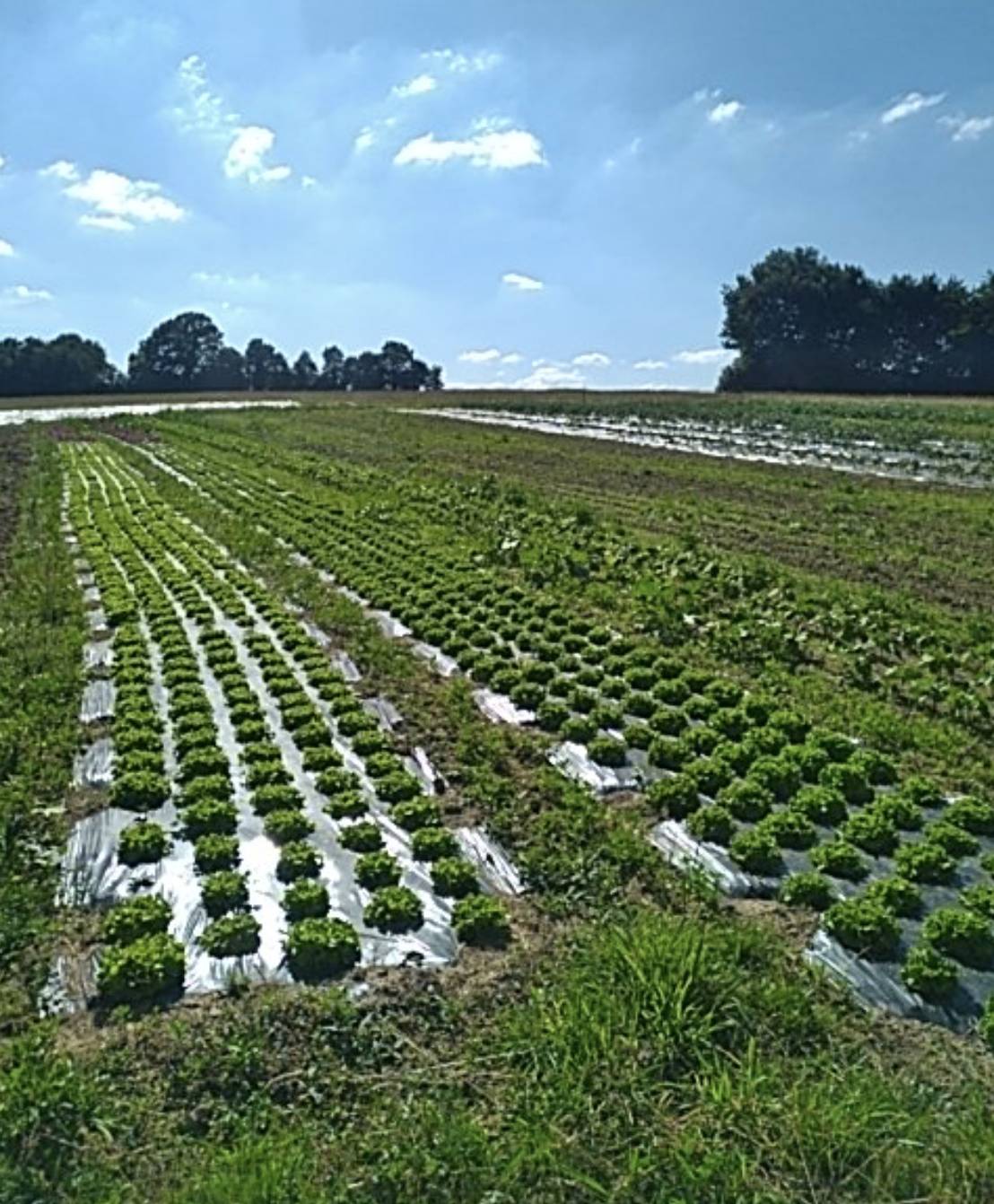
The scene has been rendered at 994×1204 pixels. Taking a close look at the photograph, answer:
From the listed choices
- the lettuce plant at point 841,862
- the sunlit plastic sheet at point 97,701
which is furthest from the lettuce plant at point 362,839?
the sunlit plastic sheet at point 97,701

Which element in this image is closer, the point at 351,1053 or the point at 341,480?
the point at 351,1053

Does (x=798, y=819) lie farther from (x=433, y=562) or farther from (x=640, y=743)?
(x=433, y=562)

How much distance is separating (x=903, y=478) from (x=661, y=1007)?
18.5 metres

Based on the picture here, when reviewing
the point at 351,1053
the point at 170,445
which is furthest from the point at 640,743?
the point at 170,445

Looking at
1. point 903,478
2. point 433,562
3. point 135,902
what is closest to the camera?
point 135,902

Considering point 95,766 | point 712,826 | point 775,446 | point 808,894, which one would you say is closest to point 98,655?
point 95,766

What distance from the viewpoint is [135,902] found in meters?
4.40

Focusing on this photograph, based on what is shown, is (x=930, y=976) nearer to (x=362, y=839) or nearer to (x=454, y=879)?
(x=454, y=879)

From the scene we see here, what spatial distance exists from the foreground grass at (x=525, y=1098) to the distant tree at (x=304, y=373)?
92023mm

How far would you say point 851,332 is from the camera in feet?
236

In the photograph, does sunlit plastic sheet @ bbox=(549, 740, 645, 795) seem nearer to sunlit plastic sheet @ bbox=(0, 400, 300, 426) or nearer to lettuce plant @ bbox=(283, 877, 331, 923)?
lettuce plant @ bbox=(283, 877, 331, 923)

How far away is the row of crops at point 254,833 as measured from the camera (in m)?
4.13

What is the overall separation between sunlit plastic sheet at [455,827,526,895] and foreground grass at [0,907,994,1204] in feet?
2.56

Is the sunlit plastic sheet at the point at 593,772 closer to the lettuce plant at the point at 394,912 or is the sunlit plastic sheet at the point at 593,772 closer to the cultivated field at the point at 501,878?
the cultivated field at the point at 501,878
